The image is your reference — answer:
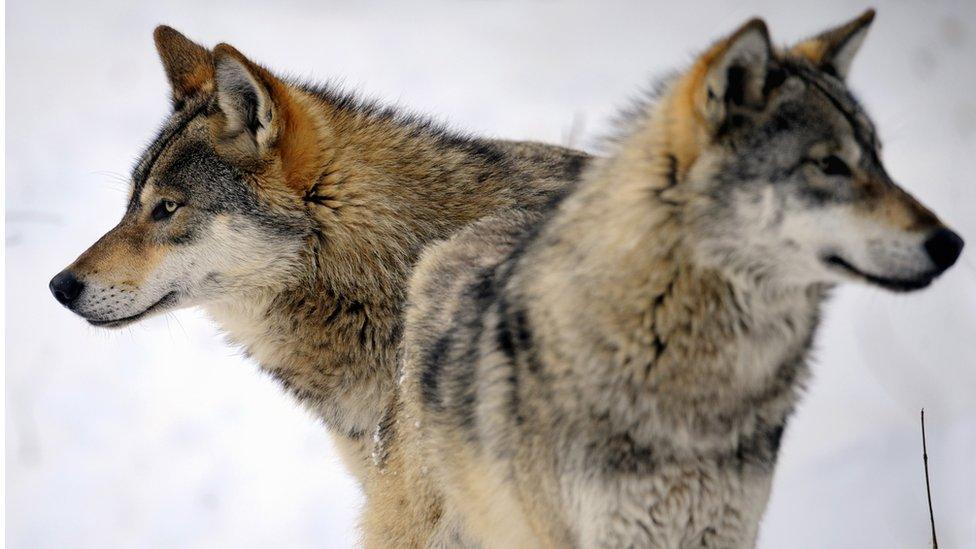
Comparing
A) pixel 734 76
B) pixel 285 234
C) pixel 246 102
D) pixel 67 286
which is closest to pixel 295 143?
pixel 246 102

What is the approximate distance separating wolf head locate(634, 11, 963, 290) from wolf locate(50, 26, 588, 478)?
4.37 ft

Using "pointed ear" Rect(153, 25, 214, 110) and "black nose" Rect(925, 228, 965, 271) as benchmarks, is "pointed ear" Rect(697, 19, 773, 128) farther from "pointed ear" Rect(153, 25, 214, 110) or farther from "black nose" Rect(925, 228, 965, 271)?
"pointed ear" Rect(153, 25, 214, 110)

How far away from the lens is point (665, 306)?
2.78 meters

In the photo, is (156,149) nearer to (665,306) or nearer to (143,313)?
(143,313)

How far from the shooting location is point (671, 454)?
2.79 m

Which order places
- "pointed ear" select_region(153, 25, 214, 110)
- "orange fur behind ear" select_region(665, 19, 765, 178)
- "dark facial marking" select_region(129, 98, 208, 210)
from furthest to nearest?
"pointed ear" select_region(153, 25, 214, 110) < "dark facial marking" select_region(129, 98, 208, 210) < "orange fur behind ear" select_region(665, 19, 765, 178)

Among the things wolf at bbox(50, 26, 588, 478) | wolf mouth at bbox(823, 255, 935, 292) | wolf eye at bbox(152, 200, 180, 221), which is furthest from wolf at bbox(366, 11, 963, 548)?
wolf eye at bbox(152, 200, 180, 221)

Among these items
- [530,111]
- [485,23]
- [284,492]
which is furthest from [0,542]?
[485,23]

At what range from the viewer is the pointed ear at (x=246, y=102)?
4.01 meters

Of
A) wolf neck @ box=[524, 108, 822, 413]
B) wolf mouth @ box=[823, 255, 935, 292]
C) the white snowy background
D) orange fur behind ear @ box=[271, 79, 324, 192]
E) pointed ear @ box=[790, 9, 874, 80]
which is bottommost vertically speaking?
the white snowy background

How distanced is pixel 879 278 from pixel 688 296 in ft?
1.57

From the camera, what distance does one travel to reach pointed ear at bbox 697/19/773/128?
8.68ft

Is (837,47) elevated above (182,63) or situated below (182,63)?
above

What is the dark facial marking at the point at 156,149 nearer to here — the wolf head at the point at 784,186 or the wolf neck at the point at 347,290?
the wolf neck at the point at 347,290
